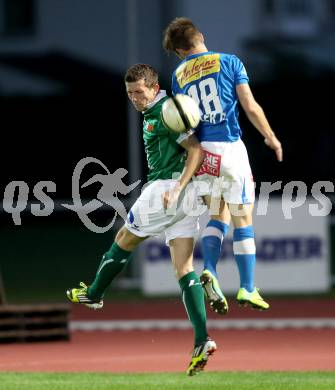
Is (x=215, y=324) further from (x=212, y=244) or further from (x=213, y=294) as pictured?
(x=213, y=294)

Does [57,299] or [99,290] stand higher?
[99,290]

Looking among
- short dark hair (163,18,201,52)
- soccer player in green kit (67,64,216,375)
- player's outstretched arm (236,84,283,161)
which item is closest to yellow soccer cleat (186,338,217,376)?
soccer player in green kit (67,64,216,375)

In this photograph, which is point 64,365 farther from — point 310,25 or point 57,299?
point 310,25

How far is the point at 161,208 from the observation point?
429 inches

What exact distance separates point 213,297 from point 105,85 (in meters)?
32.0

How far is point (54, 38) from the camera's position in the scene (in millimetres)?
45281

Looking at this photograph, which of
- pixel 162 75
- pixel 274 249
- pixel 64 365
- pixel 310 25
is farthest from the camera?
pixel 310 25

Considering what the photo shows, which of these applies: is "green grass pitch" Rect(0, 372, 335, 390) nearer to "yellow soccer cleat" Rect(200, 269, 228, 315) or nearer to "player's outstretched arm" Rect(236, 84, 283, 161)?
"yellow soccer cleat" Rect(200, 269, 228, 315)

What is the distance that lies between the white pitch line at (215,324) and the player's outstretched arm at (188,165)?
6.73 m

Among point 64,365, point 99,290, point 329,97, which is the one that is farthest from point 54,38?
point 99,290

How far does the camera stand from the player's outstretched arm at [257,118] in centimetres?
1028

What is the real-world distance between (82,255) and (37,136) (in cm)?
1358

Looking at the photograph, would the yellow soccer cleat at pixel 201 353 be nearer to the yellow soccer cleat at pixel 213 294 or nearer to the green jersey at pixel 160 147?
the yellow soccer cleat at pixel 213 294

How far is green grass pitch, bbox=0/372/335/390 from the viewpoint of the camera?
11836 millimetres
